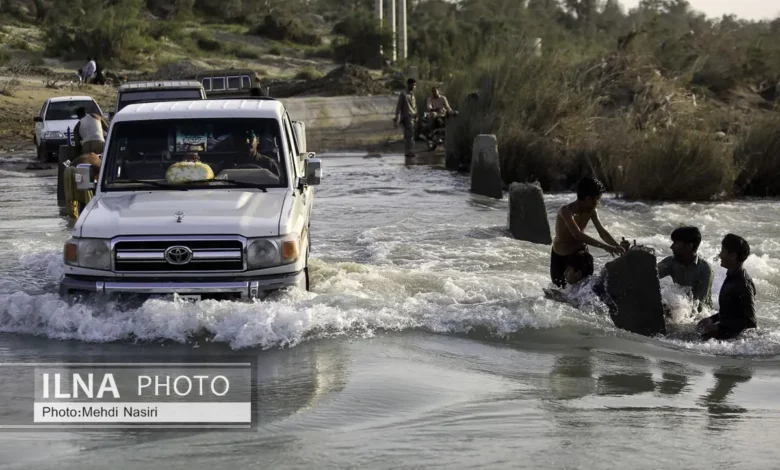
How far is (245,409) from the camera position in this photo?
249 inches

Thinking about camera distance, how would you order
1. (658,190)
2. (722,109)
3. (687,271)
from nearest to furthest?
(687,271)
(658,190)
(722,109)

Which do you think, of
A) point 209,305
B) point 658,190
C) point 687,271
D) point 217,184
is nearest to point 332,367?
point 209,305

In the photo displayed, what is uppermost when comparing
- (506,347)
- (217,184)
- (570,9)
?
(570,9)

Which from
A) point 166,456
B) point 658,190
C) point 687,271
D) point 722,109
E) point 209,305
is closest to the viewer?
point 166,456

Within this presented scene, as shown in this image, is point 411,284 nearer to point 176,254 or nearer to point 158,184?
point 158,184

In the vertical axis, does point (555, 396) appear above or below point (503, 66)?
below

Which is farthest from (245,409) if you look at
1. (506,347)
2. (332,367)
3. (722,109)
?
(722,109)

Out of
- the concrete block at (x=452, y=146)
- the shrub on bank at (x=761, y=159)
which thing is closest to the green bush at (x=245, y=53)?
the concrete block at (x=452, y=146)

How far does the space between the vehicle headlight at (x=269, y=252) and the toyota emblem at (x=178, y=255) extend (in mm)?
423

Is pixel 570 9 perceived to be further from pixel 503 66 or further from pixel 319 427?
pixel 319 427

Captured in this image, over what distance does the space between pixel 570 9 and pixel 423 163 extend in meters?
76.6

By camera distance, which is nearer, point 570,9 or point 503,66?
point 503,66

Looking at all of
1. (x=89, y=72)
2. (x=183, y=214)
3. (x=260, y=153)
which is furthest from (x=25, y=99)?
(x=183, y=214)

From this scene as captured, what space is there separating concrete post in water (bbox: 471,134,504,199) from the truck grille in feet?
35.8
